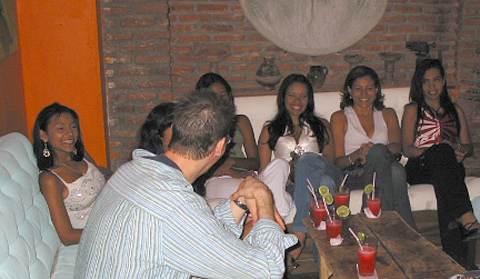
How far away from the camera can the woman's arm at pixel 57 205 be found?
2604 millimetres

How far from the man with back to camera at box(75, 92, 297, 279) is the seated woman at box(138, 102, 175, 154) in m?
0.72

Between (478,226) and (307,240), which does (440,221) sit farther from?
(307,240)

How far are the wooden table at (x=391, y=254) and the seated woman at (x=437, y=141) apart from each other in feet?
2.31

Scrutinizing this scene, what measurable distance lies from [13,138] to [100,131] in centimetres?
175

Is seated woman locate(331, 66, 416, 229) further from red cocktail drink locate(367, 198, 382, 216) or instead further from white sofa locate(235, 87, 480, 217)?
red cocktail drink locate(367, 198, 382, 216)

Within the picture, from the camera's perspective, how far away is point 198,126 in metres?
1.65

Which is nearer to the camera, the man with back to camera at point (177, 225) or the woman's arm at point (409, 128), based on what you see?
the man with back to camera at point (177, 225)

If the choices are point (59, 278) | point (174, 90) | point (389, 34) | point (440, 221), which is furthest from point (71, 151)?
point (389, 34)

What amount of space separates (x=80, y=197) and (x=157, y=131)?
0.61 m

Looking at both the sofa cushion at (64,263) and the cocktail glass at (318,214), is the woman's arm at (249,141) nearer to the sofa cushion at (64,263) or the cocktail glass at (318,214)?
the cocktail glass at (318,214)

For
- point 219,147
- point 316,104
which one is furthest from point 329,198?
point 316,104

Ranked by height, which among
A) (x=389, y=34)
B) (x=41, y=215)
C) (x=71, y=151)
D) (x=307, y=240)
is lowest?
(x=307, y=240)

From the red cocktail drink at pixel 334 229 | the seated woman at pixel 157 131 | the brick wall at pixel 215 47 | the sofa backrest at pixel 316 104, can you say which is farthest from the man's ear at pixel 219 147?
the brick wall at pixel 215 47

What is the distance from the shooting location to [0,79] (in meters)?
3.28
